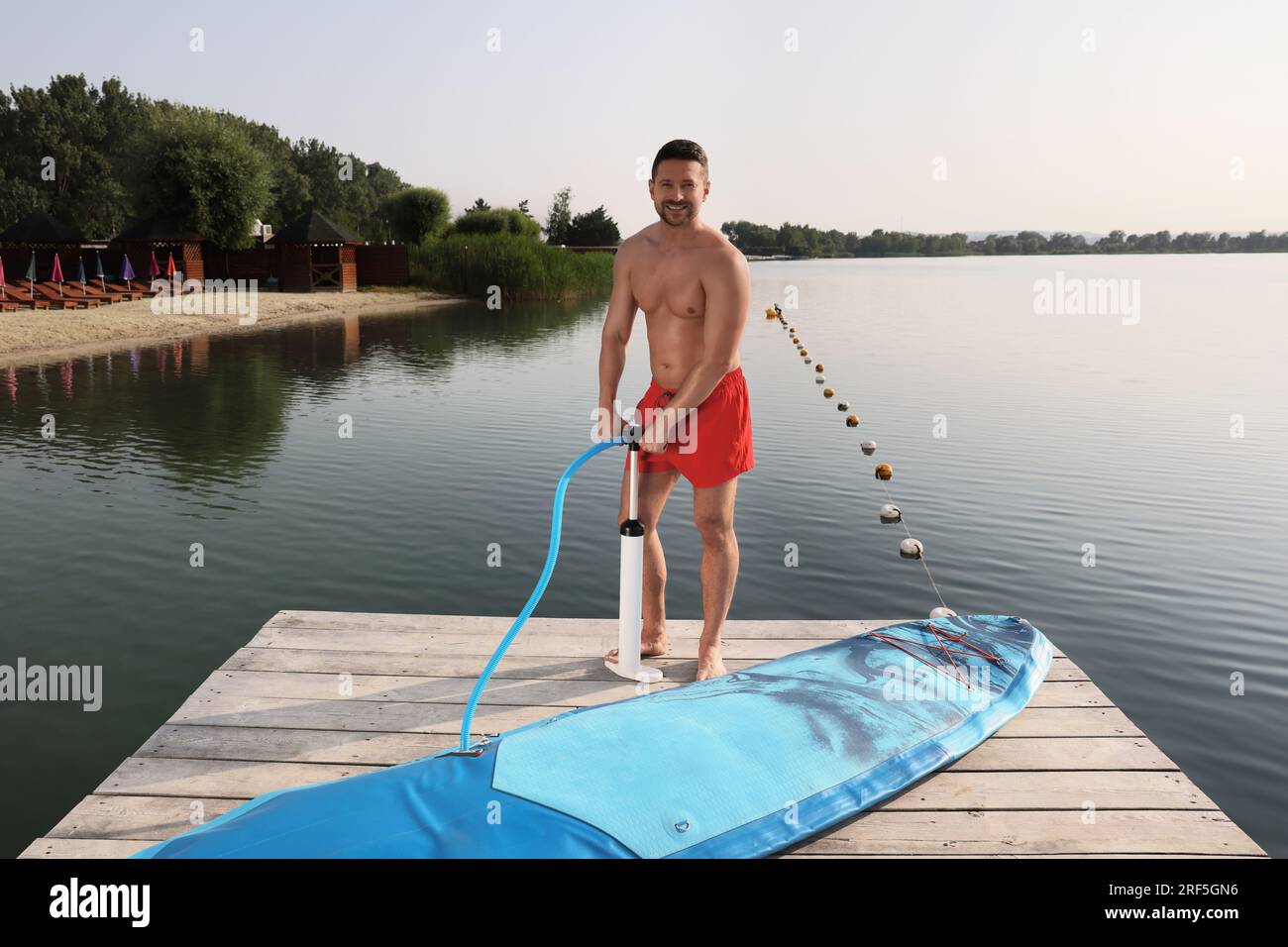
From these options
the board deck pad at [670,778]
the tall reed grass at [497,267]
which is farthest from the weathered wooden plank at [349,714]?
the tall reed grass at [497,267]

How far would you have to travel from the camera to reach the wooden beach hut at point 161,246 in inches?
1369

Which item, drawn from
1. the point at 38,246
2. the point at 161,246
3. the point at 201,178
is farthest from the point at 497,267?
the point at 38,246

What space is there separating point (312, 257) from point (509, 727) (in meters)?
37.9

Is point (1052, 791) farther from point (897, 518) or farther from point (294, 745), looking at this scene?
point (897, 518)

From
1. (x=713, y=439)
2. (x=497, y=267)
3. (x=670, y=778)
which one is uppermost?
(x=497, y=267)

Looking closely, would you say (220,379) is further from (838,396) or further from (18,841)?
(18,841)

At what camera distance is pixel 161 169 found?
37.1 metres

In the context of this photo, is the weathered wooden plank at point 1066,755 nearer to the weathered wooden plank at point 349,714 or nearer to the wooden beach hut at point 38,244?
the weathered wooden plank at point 349,714

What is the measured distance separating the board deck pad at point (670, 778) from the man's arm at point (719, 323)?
1.11 metres

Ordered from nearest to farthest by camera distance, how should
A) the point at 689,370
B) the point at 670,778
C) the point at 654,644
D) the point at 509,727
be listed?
the point at 670,778 < the point at 509,727 < the point at 689,370 < the point at 654,644

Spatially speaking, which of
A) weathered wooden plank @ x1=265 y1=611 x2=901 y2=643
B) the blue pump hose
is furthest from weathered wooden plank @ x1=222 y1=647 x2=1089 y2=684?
the blue pump hose

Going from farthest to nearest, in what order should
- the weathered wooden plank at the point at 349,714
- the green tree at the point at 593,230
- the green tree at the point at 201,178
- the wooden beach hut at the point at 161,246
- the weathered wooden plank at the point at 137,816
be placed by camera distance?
1. the green tree at the point at 593,230
2. the green tree at the point at 201,178
3. the wooden beach hut at the point at 161,246
4. the weathered wooden plank at the point at 349,714
5. the weathered wooden plank at the point at 137,816

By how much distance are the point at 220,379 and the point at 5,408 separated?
3.90 metres
